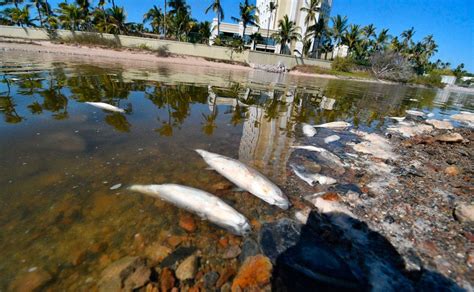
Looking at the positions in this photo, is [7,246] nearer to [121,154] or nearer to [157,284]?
[157,284]

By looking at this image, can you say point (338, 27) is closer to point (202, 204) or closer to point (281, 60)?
point (281, 60)

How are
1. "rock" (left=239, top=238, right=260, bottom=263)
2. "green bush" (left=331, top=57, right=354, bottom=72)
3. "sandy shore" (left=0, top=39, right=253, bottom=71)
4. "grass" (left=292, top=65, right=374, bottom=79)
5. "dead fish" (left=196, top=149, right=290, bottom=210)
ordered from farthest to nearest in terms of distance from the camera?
"green bush" (left=331, top=57, right=354, bottom=72) < "grass" (left=292, top=65, right=374, bottom=79) < "sandy shore" (left=0, top=39, right=253, bottom=71) < "dead fish" (left=196, top=149, right=290, bottom=210) < "rock" (left=239, top=238, right=260, bottom=263)

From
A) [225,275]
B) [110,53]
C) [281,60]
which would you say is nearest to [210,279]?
[225,275]

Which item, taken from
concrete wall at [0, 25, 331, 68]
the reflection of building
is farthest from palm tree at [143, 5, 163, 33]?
the reflection of building

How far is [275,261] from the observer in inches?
102

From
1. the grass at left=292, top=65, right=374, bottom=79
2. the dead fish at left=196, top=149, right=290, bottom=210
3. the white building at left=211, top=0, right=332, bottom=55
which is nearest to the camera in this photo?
the dead fish at left=196, top=149, right=290, bottom=210

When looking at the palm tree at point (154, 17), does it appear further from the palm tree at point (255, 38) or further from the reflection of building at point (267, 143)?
the reflection of building at point (267, 143)

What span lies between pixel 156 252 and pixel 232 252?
3.01 feet

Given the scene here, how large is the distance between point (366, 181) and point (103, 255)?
4.59 meters

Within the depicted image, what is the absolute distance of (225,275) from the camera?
98.9 inches

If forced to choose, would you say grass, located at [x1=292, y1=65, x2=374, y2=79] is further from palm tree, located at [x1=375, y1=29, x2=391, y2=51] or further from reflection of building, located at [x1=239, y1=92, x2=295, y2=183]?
reflection of building, located at [x1=239, y1=92, x2=295, y2=183]

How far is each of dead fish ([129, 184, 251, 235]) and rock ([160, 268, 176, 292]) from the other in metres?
0.82

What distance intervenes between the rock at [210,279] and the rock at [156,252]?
1.85 ft

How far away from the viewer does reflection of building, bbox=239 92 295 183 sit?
16.1 ft
